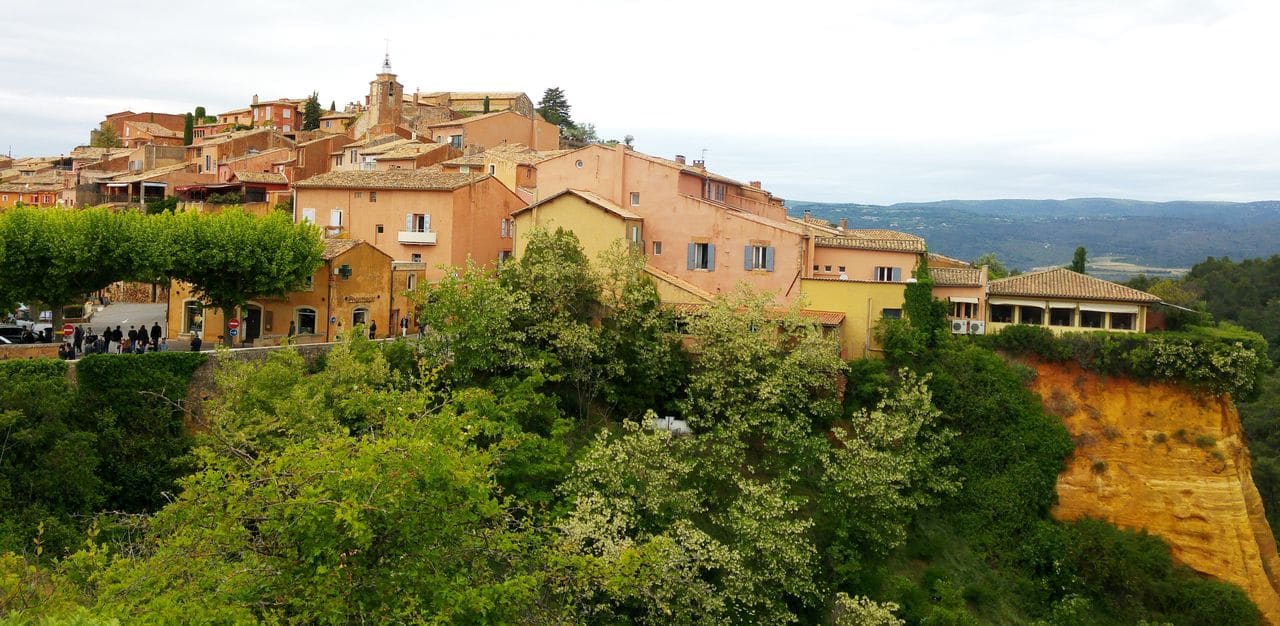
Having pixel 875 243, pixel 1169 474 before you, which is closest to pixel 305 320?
pixel 875 243

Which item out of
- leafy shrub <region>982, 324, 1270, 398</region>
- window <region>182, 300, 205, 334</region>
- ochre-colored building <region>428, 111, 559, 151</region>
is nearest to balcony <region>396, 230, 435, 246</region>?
window <region>182, 300, 205, 334</region>

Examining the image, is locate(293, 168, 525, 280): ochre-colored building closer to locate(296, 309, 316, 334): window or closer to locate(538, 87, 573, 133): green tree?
locate(296, 309, 316, 334): window

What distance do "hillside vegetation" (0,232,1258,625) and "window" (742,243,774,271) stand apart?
16.9 feet

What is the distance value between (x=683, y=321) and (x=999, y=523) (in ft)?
41.9

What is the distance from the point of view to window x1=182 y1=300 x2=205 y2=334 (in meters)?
39.9

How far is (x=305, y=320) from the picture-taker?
39625 millimetres

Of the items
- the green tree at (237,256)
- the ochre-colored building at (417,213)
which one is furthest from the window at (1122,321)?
the green tree at (237,256)

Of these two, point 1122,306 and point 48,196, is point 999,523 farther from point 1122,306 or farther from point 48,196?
point 48,196

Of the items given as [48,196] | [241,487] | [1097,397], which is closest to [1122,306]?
[1097,397]

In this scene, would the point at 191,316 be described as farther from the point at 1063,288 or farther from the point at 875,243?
the point at 1063,288

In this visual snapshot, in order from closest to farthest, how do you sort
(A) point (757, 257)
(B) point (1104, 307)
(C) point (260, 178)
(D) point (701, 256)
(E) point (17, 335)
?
(E) point (17, 335)
(B) point (1104, 307)
(A) point (757, 257)
(D) point (701, 256)
(C) point (260, 178)

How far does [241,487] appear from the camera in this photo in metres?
16.2

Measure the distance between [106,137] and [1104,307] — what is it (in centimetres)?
9283

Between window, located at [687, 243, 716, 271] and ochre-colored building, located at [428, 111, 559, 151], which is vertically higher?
ochre-colored building, located at [428, 111, 559, 151]
